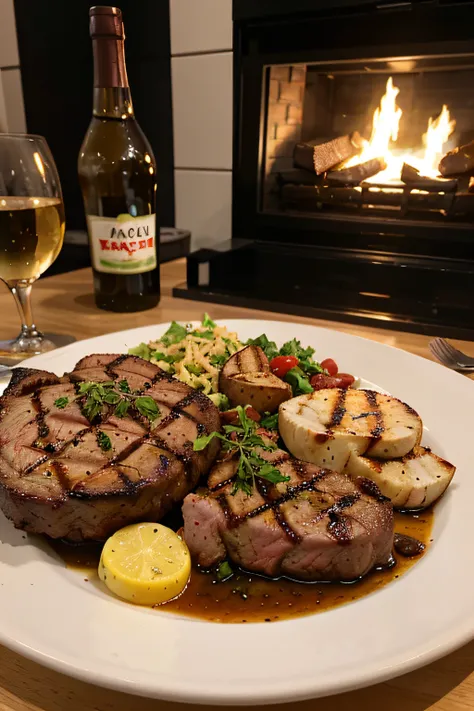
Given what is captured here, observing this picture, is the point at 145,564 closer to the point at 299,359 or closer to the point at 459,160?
the point at 299,359

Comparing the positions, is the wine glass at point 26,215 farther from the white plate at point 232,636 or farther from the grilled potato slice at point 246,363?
the white plate at point 232,636

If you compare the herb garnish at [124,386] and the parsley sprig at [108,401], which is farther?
the herb garnish at [124,386]

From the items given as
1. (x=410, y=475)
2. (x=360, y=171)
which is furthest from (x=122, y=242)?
(x=360, y=171)

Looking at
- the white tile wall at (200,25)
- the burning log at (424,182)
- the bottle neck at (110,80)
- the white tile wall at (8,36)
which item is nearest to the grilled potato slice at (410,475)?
the bottle neck at (110,80)

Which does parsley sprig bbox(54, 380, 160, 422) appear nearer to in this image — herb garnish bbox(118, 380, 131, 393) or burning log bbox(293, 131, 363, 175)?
herb garnish bbox(118, 380, 131, 393)

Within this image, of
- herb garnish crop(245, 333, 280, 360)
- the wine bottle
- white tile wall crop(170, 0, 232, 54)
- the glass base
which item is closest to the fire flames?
white tile wall crop(170, 0, 232, 54)

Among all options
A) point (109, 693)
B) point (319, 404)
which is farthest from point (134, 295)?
point (109, 693)

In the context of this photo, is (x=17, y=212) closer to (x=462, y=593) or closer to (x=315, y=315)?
(x=315, y=315)
